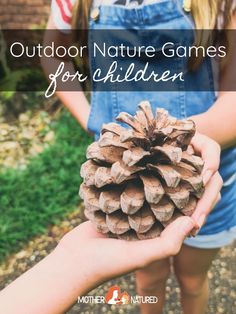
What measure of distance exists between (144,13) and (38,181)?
2.23 feet

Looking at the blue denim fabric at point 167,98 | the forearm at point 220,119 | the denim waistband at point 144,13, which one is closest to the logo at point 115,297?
the blue denim fabric at point 167,98

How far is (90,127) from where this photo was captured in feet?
2.12

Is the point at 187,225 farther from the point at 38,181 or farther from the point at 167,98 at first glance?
the point at 38,181

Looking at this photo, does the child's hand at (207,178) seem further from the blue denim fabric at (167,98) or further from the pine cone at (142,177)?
the blue denim fabric at (167,98)

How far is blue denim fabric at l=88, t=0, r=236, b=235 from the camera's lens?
570 mm

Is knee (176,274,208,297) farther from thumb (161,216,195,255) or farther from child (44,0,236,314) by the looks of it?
thumb (161,216,195,255)

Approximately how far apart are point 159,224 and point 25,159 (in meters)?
0.84

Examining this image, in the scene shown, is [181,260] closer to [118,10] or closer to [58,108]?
[118,10]

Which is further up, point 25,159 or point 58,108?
point 58,108

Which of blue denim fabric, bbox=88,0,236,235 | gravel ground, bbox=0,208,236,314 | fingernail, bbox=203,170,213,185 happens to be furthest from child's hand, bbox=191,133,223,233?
gravel ground, bbox=0,208,236,314

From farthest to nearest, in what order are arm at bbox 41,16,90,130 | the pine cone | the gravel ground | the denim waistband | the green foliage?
the green foliage, the gravel ground, arm at bbox 41,16,90,130, the denim waistband, the pine cone

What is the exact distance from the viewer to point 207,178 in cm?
46

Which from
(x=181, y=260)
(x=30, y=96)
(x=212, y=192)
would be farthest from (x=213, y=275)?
(x=30, y=96)

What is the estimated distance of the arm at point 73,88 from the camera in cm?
67
